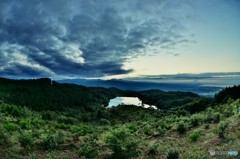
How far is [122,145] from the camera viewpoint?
12.2 m

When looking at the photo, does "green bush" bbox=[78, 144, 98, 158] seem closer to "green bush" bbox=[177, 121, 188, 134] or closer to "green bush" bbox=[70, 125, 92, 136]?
"green bush" bbox=[70, 125, 92, 136]

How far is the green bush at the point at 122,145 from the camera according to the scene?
1209 cm

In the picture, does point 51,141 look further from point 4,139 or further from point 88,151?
point 88,151

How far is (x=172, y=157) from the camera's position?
37.3 ft

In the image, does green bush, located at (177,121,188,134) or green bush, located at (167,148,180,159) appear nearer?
green bush, located at (167,148,180,159)

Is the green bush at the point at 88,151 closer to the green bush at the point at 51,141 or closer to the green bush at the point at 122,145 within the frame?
the green bush at the point at 122,145

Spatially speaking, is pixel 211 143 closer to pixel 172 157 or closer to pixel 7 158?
pixel 172 157

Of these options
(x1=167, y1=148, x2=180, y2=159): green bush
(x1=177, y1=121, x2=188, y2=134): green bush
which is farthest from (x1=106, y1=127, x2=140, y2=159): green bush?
(x1=177, y1=121, x2=188, y2=134): green bush

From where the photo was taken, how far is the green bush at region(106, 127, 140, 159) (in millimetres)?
12094

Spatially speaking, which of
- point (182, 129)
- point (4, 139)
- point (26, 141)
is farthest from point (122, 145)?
point (182, 129)

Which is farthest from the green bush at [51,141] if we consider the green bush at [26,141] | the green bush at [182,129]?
the green bush at [182,129]

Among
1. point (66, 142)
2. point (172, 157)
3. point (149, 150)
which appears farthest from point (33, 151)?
point (172, 157)

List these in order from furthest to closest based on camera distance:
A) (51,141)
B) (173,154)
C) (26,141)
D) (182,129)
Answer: (182,129)
(51,141)
(26,141)
(173,154)

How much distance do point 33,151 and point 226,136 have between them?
32.2ft
